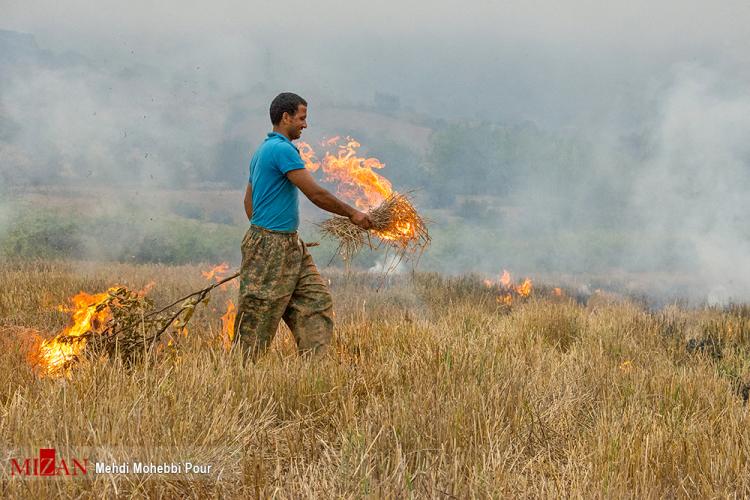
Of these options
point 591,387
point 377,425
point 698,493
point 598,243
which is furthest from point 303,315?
point 598,243

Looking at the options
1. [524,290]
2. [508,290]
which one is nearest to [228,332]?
[508,290]

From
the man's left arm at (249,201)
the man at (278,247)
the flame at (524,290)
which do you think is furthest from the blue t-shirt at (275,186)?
the flame at (524,290)

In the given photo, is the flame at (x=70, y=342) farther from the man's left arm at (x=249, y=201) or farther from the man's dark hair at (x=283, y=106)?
the man's dark hair at (x=283, y=106)

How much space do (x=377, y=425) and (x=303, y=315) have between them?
1.71 meters

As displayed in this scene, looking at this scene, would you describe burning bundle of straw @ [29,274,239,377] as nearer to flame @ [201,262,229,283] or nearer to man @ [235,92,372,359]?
man @ [235,92,372,359]

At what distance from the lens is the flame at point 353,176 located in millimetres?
5738

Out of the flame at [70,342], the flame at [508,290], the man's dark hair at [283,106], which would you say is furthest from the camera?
the flame at [508,290]

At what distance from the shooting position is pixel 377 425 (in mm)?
3629

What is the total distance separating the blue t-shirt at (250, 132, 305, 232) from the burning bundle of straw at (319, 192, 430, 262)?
427 millimetres

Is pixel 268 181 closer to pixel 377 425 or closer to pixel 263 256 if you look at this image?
pixel 263 256

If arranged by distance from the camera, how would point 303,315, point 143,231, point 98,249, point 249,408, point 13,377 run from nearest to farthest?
1. point 249,408
2. point 13,377
3. point 303,315
4. point 98,249
5. point 143,231

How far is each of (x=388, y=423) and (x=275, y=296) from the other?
5.85 ft

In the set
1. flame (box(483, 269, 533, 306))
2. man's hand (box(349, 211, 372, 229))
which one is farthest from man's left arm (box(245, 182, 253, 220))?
flame (box(483, 269, 533, 306))

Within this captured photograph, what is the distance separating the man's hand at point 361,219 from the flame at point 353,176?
49 centimetres
